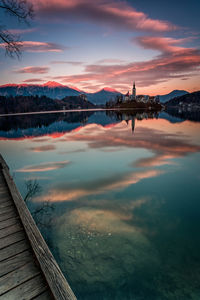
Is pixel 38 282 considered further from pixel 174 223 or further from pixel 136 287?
pixel 174 223

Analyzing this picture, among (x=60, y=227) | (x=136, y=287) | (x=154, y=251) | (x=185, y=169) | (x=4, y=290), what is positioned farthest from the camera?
(x=185, y=169)

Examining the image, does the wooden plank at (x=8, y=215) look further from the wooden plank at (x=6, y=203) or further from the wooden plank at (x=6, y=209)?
the wooden plank at (x=6, y=203)

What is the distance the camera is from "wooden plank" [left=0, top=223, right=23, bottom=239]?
15.1 feet

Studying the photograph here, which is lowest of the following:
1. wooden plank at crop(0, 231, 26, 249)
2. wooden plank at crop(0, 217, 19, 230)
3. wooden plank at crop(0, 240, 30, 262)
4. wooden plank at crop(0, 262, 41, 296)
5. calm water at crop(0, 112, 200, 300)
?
calm water at crop(0, 112, 200, 300)

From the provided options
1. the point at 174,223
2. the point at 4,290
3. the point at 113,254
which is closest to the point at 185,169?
the point at 174,223

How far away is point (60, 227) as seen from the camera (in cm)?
751

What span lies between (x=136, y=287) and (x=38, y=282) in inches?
127

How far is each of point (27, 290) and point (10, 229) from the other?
84.1 inches

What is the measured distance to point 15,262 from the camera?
3.75m

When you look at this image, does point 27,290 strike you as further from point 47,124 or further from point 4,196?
point 47,124

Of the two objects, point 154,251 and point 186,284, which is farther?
point 154,251

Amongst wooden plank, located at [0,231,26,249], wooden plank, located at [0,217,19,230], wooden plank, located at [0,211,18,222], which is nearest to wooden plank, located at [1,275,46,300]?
wooden plank, located at [0,231,26,249]

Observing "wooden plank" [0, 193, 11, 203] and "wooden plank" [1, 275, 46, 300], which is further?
"wooden plank" [0, 193, 11, 203]

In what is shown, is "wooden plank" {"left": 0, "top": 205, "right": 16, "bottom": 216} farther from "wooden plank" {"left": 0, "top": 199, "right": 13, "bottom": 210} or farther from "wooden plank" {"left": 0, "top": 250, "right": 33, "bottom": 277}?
"wooden plank" {"left": 0, "top": 250, "right": 33, "bottom": 277}
